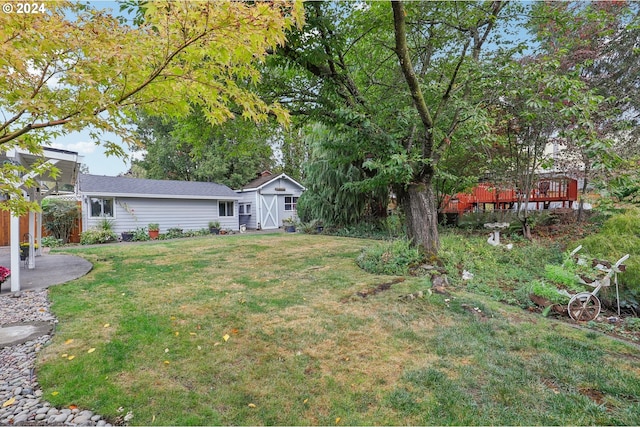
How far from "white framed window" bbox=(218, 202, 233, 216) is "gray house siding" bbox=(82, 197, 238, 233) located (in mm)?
220

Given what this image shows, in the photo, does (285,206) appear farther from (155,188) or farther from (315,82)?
(315,82)

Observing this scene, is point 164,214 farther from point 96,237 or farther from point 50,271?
point 50,271

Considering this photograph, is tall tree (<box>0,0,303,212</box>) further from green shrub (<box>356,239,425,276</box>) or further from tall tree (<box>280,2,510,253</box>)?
green shrub (<box>356,239,425,276</box>)

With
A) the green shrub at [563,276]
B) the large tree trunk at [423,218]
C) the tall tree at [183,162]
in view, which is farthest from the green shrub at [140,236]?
the green shrub at [563,276]

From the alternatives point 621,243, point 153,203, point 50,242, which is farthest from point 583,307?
point 153,203

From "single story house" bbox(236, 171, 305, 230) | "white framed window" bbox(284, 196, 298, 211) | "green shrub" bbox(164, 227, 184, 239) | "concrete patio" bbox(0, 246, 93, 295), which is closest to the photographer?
"concrete patio" bbox(0, 246, 93, 295)

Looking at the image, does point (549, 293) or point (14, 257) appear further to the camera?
point (14, 257)

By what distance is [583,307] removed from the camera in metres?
3.88

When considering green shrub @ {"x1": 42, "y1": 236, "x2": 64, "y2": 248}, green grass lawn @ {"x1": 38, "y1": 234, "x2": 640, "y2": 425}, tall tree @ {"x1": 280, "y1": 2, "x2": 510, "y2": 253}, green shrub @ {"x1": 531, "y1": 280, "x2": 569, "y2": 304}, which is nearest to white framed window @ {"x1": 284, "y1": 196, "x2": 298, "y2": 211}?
green shrub @ {"x1": 42, "y1": 236, "x2": 64, "y2": 248}

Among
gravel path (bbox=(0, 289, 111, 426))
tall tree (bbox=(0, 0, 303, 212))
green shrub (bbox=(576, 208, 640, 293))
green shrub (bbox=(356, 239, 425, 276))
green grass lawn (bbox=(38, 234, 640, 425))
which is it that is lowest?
gravel path (bbox=(0, 289, 111, 426))

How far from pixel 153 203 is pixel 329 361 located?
48.9 ft

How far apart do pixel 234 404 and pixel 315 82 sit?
22.0 ft

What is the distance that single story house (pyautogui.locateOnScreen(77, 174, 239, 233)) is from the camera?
13.4 m

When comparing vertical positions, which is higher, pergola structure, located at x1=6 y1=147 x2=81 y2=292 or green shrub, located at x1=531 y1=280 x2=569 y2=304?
pergola structure, located at x1=6 y1=147 x2=81 y2=292
